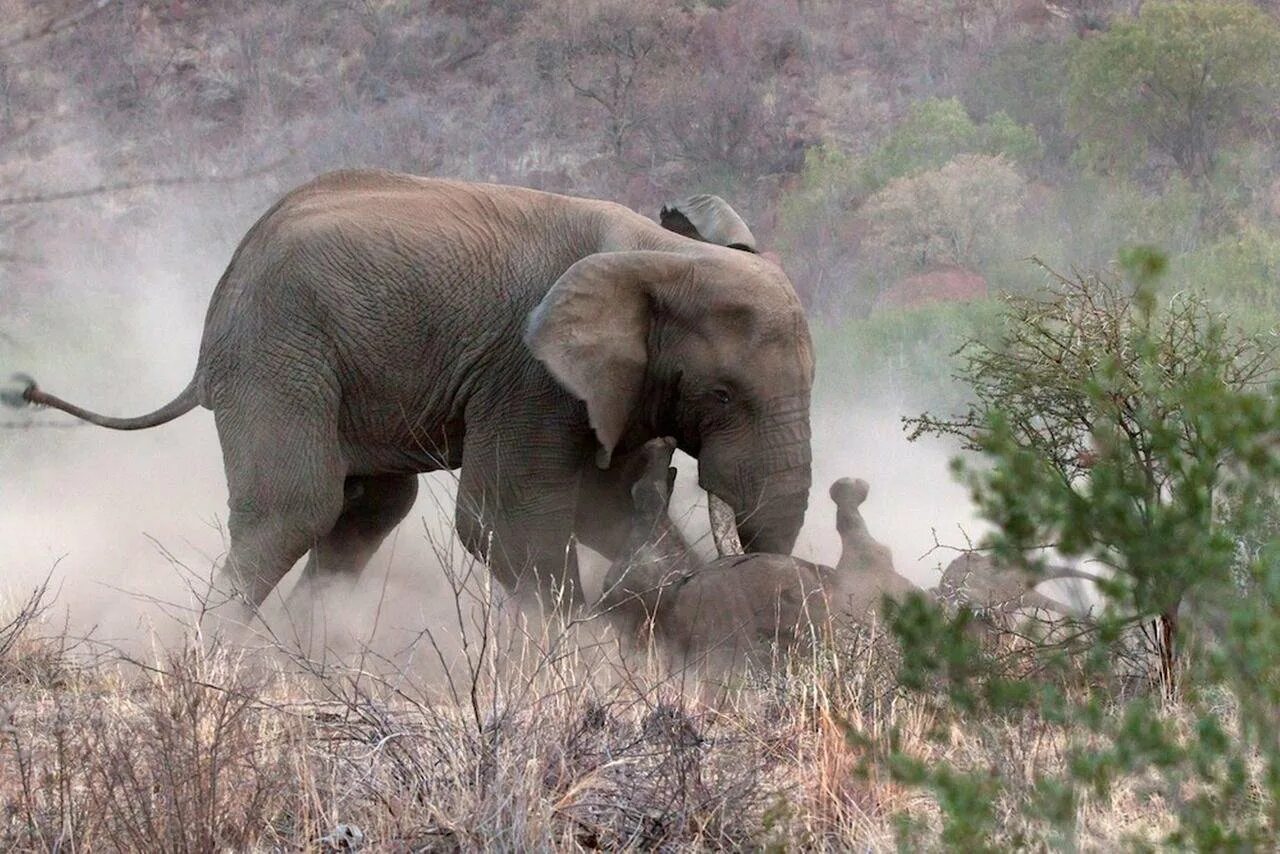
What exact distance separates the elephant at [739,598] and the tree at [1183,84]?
22937mm

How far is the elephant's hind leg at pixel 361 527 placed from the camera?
9.02 metres

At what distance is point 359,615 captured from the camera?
883 centimetres

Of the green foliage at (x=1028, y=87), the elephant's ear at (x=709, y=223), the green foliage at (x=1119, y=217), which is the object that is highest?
the green foliage at (x=1028, y=87)

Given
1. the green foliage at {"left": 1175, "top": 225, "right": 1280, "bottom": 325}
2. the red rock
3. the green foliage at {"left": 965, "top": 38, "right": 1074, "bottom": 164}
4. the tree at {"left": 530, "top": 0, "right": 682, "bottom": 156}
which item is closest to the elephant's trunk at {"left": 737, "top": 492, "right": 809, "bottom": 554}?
the green foliage at {"left": 1175, "top": 225, "right": 1280, "bottom": 325}

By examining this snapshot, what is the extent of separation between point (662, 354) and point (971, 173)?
2011 cm

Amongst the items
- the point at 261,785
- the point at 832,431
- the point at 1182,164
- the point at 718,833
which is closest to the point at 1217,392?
the point at 718,833

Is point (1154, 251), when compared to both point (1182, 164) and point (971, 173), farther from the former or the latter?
point (1182, 164)

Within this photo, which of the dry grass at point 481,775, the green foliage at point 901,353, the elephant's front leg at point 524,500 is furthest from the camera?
the green foliage at point 901,353

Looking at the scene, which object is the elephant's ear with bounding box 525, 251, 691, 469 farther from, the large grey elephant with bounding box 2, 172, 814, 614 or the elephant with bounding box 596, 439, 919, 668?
the elephant with bounding box 596, 439, 919, 668

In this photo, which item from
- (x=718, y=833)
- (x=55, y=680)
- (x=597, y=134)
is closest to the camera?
(x=718, y=833)

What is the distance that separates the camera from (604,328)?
7.80 m

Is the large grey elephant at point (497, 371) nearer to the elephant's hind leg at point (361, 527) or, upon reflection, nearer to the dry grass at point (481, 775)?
the elephant's hind leg at point (361, 527)

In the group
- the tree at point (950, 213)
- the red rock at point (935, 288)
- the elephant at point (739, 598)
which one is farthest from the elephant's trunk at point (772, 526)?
the tree at point (950, 213)

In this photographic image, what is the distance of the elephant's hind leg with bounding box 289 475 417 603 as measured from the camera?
355 inches
